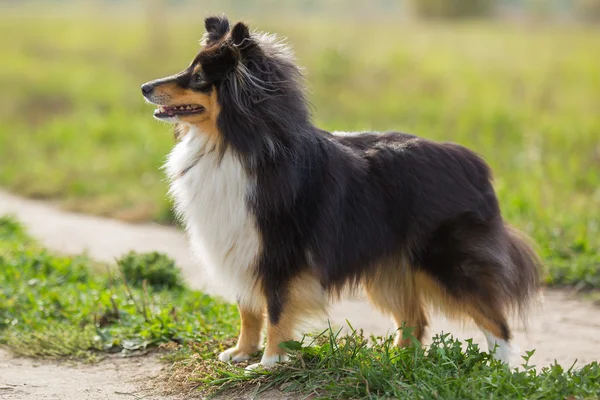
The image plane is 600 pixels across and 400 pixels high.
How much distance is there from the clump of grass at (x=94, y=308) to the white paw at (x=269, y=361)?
Result: 0.72 metres

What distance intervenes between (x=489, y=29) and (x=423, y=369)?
20057 millimetres

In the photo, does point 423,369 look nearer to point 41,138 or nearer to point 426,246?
point 426,246

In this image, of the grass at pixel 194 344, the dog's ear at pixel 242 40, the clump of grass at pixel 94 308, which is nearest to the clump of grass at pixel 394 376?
the grass at pixel 194 344

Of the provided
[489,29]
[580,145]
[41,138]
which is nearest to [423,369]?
[580,145]

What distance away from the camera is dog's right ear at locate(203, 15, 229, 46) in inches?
175

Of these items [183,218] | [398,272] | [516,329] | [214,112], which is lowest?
[516,329]

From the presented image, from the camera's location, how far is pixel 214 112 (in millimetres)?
4238

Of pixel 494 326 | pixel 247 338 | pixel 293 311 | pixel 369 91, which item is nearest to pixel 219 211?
pixel 293 311

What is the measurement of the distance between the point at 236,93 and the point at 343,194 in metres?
0.81

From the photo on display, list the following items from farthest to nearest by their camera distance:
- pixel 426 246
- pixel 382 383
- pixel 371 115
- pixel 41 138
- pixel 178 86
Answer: pixel 371 115 → pixel 41 138 → pixel 426 246 → pixel 178 86 → pixel 382 383

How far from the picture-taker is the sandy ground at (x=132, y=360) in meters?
4.48

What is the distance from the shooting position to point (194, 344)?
492 cm

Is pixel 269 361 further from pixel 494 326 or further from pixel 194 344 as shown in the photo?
pixel 494 326

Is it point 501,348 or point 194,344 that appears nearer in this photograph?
point 501,348
